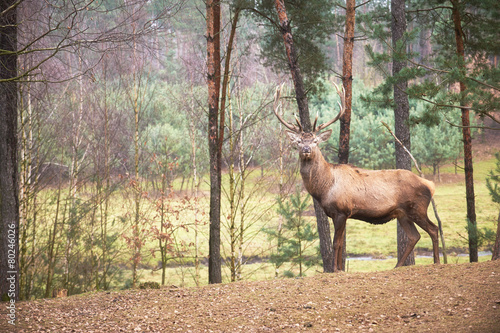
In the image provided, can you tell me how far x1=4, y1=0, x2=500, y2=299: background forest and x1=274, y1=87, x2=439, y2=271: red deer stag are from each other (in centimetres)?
149

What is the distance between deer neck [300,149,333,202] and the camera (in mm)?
7594

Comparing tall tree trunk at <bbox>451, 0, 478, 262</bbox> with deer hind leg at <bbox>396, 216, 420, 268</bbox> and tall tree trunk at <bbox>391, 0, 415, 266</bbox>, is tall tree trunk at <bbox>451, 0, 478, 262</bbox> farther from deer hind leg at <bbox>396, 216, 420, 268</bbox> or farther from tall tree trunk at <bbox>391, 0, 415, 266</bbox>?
deer hind leg at <bbox>396, 216, 420, 268</bbox>

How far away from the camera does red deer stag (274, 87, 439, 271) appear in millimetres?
7531

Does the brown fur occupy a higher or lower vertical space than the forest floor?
higher

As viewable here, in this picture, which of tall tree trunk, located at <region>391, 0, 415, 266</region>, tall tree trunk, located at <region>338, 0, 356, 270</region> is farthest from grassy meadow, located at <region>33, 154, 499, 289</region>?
tall tree trunk, located at <region>338, 0, 356, 270</region>

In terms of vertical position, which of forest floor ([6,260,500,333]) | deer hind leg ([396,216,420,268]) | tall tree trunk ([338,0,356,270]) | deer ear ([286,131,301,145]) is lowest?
forest floor ([6,260,500,333])

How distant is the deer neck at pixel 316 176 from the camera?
7.59m

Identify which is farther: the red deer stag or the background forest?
the background forest

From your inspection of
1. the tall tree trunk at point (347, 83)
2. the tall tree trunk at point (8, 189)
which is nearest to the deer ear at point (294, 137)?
the tall tree trunk at point (347, 83)

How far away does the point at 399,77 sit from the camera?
9.14 meters

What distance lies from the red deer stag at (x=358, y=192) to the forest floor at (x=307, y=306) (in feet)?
3.29

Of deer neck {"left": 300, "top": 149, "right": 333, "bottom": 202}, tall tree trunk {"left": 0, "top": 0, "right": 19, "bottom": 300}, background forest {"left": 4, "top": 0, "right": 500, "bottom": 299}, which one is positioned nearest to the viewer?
tall tree trunk {"left": 0, "top": 0, "right": 19, "bottom": 300}

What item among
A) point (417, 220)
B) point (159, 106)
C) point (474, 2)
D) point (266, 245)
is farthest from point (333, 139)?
point (417, 220)

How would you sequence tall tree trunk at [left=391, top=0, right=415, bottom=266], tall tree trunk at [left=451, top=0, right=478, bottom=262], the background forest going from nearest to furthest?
the background forest → tall tree trunk at [left=451, top=0, right=478, bottom=262] → tall tree trunk at [left=391, top=0, right=415, bottom=266]
